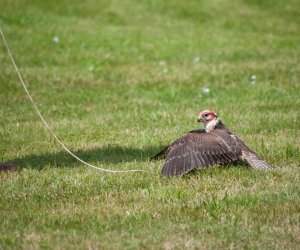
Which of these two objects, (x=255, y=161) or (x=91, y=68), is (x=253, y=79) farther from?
(x=255, y=161)

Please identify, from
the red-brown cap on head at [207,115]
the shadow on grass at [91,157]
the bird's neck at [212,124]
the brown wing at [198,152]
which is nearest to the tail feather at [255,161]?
the brown wing at [198,152]

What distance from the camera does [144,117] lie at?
1105 cm

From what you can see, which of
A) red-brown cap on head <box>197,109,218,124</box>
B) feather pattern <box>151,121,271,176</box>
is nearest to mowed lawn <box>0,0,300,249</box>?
feather pattern <box>151,121,271,176</box>

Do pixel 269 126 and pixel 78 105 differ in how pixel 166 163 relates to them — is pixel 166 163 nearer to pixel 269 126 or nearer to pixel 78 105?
pixel 269 126

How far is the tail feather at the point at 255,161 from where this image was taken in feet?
25.2

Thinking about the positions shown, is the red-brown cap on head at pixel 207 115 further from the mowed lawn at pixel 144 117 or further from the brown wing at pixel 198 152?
the mowed lawn at pixel 144 117

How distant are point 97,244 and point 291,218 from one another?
171cm

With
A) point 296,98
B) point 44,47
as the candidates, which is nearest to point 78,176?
point 296,98

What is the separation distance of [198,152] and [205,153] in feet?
0.27

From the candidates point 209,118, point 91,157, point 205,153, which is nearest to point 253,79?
point 209,118

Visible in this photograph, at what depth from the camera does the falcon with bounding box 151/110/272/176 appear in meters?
7.48

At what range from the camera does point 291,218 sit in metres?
6.04

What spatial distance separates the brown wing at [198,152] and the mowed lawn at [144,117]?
13 cm

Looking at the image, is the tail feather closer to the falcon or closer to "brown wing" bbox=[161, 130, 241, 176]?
the falcon
